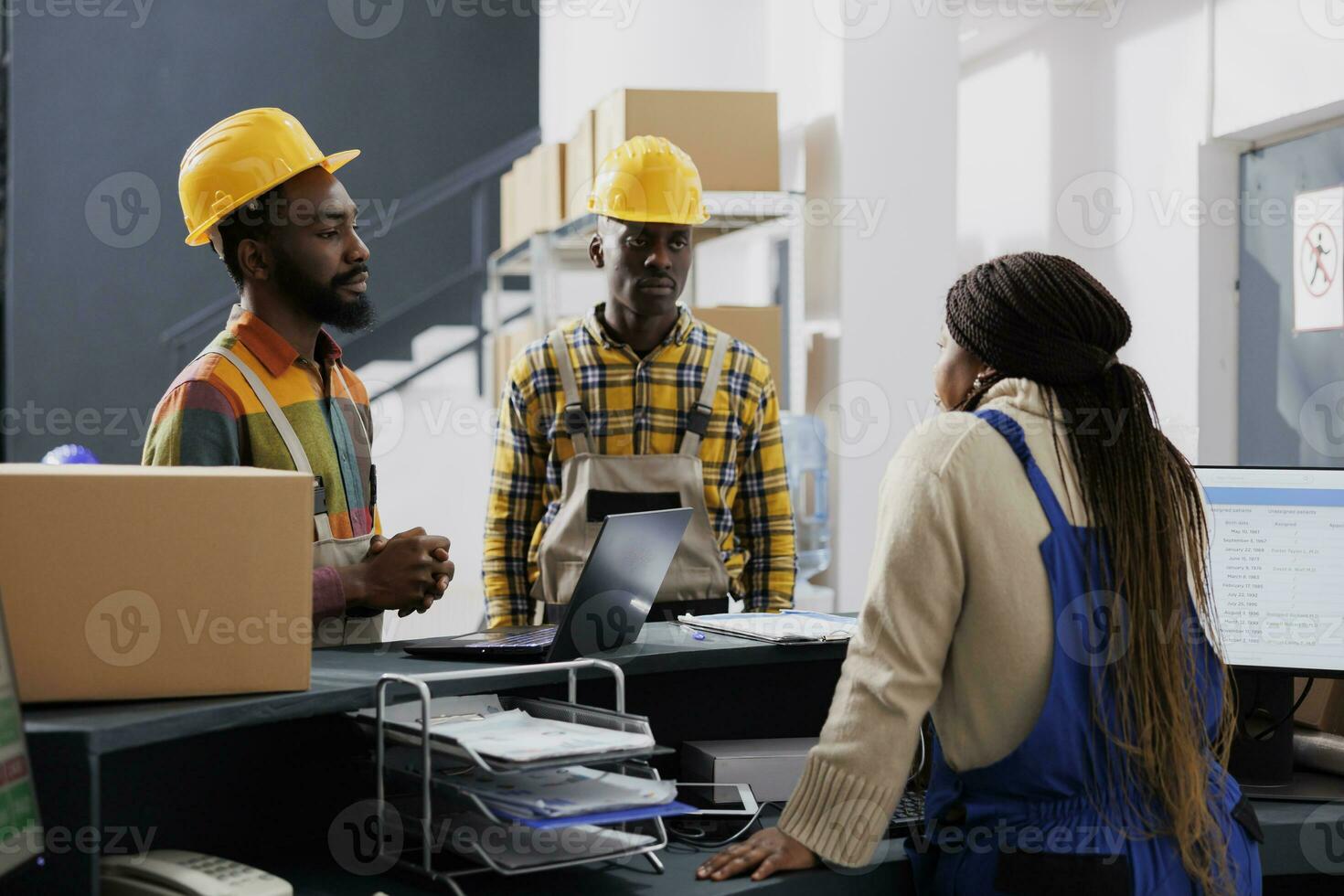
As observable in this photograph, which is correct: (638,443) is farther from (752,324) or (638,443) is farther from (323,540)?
(752,324)

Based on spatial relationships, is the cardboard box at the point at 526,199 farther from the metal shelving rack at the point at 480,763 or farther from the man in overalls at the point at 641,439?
the metal shelving rack at the point at 480,763

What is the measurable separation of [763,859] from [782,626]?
0.52 m

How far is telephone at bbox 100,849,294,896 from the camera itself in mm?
1199

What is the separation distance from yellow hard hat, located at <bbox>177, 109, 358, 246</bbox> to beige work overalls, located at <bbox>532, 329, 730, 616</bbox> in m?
0.87

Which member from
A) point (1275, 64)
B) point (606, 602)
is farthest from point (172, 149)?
point (606, 602)

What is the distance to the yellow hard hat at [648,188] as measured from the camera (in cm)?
277

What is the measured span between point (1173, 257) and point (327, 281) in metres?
2.87

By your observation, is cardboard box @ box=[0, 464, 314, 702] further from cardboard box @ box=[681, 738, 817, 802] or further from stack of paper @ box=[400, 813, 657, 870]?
cardboard box @ box=[681, 738, 817, 802]

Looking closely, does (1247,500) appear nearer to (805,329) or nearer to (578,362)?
(578,362)

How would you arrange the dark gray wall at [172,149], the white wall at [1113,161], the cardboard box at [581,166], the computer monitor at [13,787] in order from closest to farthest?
1. the computer monitor at [13,787]
2. the white wall at [1113,161]
3. the cardboard box at [581,166]
4. the dark gray wall at [172,149]

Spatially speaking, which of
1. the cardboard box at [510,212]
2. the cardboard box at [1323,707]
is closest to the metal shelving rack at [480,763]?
the cardboard box at [1323,707]

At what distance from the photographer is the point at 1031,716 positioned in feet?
4.46

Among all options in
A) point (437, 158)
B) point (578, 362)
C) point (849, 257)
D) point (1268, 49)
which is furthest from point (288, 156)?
point (437, 158)

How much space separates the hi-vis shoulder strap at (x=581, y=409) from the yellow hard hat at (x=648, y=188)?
0.33 m
